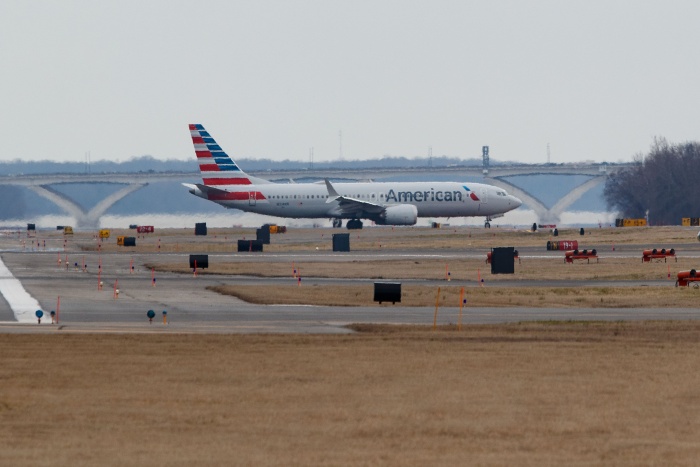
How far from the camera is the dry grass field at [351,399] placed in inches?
679

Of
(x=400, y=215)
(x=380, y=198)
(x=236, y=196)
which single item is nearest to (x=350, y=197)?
(x=380, y=198)

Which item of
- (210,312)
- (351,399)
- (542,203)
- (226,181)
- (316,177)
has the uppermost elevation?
(316,177)

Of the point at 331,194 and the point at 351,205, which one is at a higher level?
the point at 331,194

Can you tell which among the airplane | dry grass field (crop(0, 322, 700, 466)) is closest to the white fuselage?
the airplane

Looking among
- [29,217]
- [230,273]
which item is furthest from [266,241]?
[29,217]

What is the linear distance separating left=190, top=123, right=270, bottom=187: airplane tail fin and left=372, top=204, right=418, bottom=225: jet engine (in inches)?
543

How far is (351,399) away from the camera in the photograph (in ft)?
70.4

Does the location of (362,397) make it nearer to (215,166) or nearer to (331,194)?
(331,194)

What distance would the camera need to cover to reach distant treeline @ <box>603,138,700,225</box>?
161625 millimetres

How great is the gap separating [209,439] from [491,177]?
589ft

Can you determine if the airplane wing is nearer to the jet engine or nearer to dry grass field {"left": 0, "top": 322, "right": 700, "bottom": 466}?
the jet engine

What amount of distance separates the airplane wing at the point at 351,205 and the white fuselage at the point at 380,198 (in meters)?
0.56

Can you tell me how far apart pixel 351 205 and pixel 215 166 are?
541 inches

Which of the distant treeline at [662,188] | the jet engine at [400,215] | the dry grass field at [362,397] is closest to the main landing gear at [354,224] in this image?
the jet engine at [400,215]
